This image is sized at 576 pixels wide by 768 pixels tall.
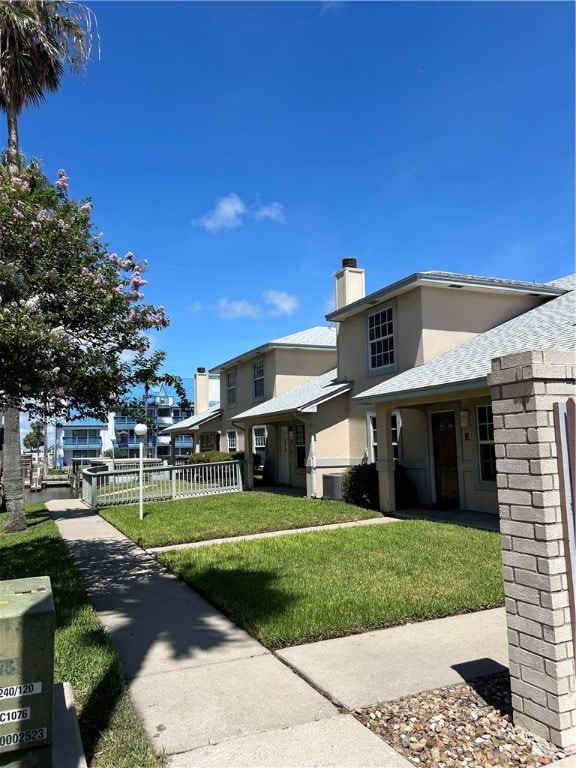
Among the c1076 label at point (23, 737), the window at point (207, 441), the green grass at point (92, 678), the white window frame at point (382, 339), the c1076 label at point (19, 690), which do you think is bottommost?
the green grass at point (92, 678)

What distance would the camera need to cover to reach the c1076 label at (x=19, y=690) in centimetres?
273

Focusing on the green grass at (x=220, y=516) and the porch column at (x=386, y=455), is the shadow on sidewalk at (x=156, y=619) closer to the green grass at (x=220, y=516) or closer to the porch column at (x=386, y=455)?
the green grass at (x=220, y=516)

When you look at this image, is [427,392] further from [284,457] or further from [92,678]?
[284,457]

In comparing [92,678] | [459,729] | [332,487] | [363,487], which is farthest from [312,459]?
[459,729]

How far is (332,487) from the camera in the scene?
51.8 ft

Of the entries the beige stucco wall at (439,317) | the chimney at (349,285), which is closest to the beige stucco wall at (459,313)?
the beige stucco wall at (439,317)

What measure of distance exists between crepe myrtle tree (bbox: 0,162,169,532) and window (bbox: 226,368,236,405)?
20175 millimetres

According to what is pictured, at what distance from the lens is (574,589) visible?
3.34 m

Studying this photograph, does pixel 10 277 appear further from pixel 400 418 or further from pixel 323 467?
pixel 323 467

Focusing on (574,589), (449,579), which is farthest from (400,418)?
(574,589)

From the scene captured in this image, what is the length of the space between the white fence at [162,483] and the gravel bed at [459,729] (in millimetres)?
14671

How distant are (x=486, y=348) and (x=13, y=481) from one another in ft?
37.0

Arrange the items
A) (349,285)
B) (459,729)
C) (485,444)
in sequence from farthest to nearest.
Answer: (349,285)
(485,444)
(459,729)

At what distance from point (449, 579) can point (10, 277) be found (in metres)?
5.97
